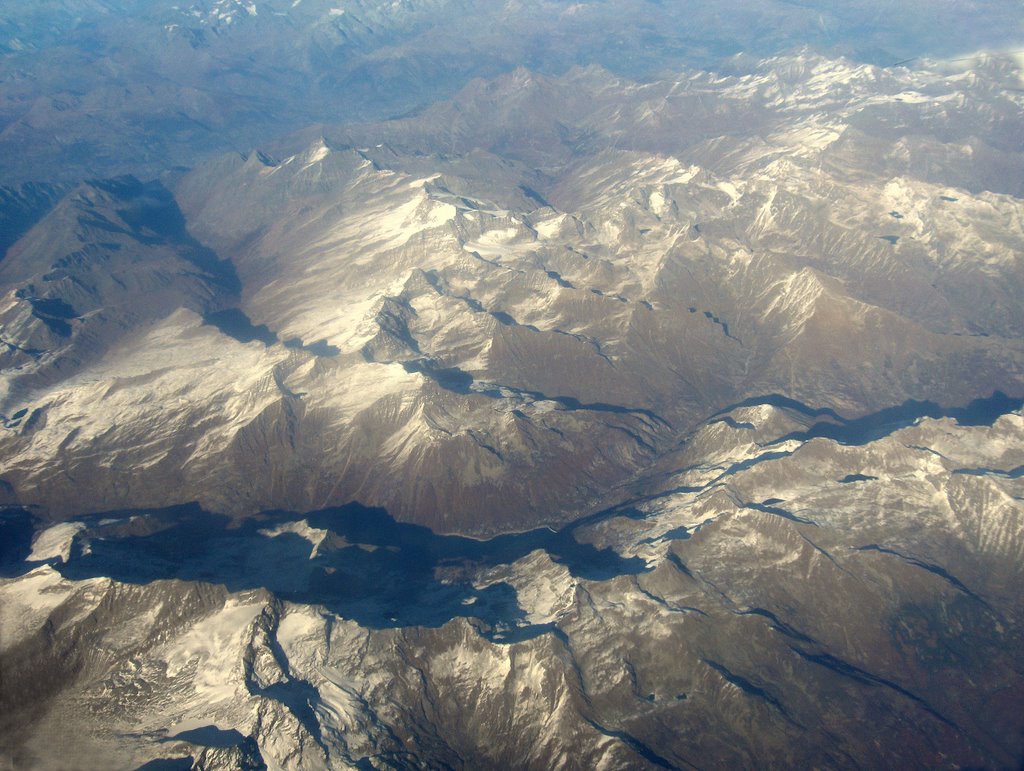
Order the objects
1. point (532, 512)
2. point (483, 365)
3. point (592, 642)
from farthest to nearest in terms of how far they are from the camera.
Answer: point (483, 365) < point (532, 512) < point (592, 642)

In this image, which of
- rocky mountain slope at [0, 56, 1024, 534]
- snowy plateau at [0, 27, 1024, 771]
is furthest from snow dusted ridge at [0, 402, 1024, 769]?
rocky mountain slope at [0, 56, 1024, 534]

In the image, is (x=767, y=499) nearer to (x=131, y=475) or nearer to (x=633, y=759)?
(x=633, y=759)

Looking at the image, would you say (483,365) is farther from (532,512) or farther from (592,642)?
(592,642)

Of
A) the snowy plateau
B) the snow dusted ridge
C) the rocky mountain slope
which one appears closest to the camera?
the snow dusted ridge

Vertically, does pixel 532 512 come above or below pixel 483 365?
below

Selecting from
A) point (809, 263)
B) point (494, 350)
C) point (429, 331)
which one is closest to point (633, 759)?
point (494, 350)

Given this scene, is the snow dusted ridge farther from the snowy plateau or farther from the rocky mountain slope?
the rocky mountain slope

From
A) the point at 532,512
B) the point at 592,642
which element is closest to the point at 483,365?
the point at 532,512

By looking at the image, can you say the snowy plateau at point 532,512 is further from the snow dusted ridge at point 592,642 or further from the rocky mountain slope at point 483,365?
the rocky mountain slope at point 483,365
